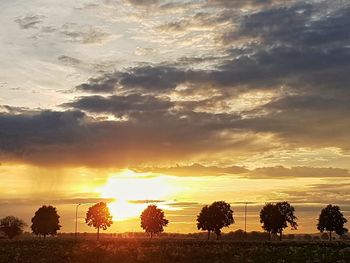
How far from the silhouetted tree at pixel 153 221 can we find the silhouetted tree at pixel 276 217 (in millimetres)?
36625

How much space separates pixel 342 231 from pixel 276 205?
984 inches

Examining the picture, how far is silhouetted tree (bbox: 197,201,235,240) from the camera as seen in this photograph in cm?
18200

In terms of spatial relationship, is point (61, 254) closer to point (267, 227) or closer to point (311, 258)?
point (311, 258)

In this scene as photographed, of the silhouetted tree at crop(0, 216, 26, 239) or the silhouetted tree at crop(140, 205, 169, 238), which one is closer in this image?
the silhouetted tree at crop(0, 216, 26, 239)

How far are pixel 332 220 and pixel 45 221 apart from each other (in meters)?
96.6

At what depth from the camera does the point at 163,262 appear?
64.6 metres

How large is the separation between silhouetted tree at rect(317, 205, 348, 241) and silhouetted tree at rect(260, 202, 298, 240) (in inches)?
429

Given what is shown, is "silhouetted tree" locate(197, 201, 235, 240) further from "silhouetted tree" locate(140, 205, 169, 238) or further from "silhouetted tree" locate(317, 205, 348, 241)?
"silhouetted tree" locate(317, 205, 348, 241)

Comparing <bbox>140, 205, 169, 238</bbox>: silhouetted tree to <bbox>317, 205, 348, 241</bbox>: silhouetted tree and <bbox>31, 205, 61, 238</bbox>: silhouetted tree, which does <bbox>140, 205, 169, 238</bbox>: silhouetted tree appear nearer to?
<bbox>31, 205, 61, 238</bbox>: silhouetted tree

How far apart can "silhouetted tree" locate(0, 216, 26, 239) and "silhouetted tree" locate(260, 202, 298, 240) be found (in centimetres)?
7985

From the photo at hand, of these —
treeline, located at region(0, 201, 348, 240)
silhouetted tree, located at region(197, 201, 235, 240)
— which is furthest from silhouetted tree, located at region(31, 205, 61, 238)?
silhouetted tree, located at region(197, 201, 235, 240)

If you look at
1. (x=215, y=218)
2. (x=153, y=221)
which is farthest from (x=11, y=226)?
(x=215, y=218)

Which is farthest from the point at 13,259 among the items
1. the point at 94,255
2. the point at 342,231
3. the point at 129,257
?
the point at 342,231

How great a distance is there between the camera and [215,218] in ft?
597
